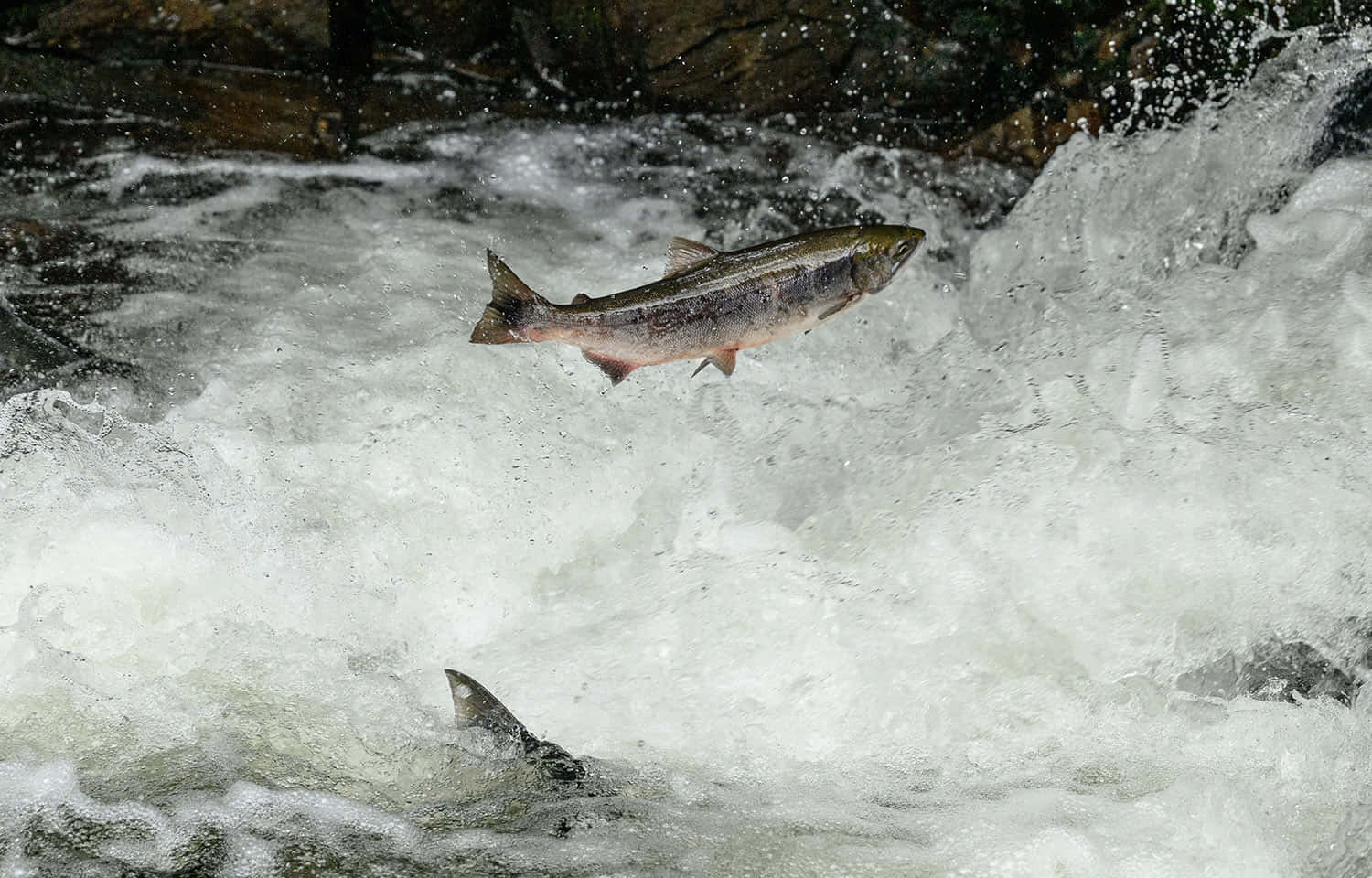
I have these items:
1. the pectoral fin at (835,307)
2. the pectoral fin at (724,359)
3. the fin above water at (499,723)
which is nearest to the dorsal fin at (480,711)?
the fin above water at (499,723)

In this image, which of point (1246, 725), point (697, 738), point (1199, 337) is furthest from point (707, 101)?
point (1246, 725)

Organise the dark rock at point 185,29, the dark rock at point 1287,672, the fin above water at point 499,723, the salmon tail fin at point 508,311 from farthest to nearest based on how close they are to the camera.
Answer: the dark rock at point 185,29 → the dark rock at point 1287,672 → the fin above water at point 499,723 → the salmon tail fin at point 508,311

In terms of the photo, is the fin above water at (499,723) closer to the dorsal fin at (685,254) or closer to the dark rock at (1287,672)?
the dorsal fin at (685,254)

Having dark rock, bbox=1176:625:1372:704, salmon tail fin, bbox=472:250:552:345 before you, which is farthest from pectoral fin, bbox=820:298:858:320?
dark rock, bbox=1176:625:1372:704

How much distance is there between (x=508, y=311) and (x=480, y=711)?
2.91 ft

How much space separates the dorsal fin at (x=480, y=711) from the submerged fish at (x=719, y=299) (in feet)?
2.54

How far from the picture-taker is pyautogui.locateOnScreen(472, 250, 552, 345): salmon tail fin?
2.47 m

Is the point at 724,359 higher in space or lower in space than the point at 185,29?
lower

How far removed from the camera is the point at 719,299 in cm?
249

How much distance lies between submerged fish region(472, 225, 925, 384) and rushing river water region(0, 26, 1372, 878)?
0.70 meters

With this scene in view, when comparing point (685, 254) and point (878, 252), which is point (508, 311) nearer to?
point (685, 254)

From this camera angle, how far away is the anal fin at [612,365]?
2.55 m

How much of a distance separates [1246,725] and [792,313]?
1438mm

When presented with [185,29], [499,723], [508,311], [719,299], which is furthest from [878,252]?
[185,29]
